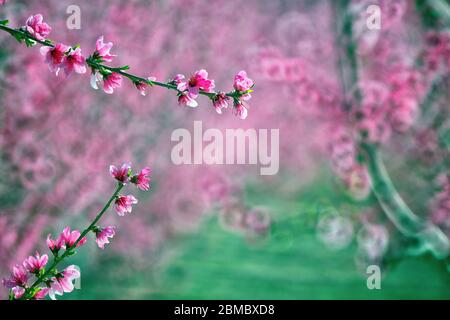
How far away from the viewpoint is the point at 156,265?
7922 millimetres

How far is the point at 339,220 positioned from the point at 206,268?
3324 mm

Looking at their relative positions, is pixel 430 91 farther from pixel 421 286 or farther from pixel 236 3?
pixel 236 3

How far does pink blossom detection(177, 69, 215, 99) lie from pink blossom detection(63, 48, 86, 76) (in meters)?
0.27

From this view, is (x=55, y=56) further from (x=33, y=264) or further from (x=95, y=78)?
(x=33, y=264)

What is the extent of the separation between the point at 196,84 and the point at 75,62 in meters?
0.33

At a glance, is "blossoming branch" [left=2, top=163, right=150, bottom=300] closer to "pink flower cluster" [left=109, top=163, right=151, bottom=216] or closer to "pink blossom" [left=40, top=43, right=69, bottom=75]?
"pink flower cluster" [left=109, top=163, right=151, bottom=216]

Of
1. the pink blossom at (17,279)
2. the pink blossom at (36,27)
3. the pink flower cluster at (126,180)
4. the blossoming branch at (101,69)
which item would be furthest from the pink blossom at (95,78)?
the pink blossom at (17,279)

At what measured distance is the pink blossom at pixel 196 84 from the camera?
1.67 metres

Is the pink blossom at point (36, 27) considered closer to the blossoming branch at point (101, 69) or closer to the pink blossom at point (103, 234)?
the blossoming branch at point (101, 69)

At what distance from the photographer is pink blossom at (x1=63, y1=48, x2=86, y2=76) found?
1.60m

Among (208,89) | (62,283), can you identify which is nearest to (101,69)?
(208,89)

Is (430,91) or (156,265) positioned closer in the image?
(430,91)

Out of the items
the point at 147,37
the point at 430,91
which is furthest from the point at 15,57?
the point at 430,91

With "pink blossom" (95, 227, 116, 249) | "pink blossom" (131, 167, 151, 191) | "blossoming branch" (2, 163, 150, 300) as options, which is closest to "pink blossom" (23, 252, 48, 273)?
"blossoming branch" (2, 163, 150, 300)
